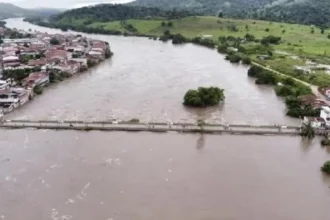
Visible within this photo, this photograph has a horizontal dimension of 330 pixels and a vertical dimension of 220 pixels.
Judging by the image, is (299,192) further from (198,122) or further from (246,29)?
(246,29)

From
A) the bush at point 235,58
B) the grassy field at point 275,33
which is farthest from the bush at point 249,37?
the bush at point 235,58

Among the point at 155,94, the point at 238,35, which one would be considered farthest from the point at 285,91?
the point at 238,35

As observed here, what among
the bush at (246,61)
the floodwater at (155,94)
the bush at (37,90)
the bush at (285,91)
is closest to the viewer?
the floodwater at (155,94)

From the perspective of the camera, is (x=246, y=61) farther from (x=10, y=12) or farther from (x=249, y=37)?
(x=10, y=12)

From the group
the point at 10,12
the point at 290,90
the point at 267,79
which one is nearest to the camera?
the point at 290,90

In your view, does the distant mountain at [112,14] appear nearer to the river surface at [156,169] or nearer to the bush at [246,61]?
the bush at [246,61]

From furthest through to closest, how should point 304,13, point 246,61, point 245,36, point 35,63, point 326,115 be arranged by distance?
point 304,13 < point 245,36 < point 246,61 < point 35,63 < point 326,115

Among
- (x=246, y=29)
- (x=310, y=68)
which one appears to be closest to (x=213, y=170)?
(x=310, y=68)
